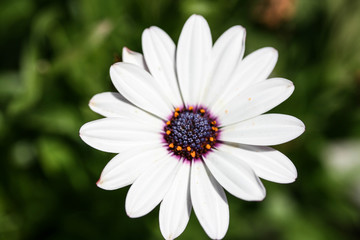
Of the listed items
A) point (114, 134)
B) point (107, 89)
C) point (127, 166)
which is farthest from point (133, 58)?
point (107, 89)

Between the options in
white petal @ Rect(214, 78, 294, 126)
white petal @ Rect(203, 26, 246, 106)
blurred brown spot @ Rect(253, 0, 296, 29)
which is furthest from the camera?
blurred brown spot @ Rect(253, 0, 296, 29)

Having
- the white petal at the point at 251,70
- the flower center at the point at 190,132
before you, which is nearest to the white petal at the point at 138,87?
the flower center at the point at 190,132

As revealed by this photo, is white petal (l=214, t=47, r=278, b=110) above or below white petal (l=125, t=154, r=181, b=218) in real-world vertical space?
above

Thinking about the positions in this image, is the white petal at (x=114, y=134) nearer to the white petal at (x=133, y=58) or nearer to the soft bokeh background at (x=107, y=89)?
the white petal at (x=133, y=58)

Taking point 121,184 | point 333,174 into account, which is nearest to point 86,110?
point 121,184

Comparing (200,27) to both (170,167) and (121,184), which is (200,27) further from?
(121,184)

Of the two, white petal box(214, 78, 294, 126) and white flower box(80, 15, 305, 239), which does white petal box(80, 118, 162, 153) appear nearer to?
white flower box(80, 15, 305, 239)

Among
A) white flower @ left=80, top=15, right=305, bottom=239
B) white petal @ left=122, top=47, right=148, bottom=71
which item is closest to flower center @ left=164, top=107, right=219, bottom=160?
white flower @ left=80, top=15, right=305, bottom=239
